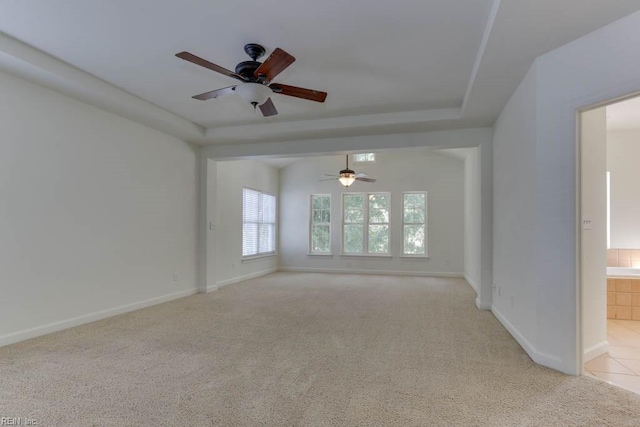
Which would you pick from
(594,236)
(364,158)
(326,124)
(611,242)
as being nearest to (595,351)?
(594,236)

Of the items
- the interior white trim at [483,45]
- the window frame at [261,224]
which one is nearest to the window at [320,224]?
the window frame at [261,224]

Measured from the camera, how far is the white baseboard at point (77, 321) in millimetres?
3300

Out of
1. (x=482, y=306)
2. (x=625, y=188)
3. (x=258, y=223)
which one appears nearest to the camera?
(x=482, y=306)

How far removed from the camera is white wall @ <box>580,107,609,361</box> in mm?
2924

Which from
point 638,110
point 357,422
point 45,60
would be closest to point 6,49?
point 45,60

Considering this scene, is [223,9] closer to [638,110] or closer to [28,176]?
[28,176]

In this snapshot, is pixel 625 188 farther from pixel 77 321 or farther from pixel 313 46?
pixel 77 321

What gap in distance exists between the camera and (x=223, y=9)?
250 cm

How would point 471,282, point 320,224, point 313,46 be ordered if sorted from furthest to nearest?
point 320,224 → point 471,282 → point 313,46

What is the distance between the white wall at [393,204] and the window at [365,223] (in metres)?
0.17

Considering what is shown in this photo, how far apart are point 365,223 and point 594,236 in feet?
19.8

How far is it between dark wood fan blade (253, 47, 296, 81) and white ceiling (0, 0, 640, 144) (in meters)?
0.34

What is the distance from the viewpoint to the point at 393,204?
8.71m

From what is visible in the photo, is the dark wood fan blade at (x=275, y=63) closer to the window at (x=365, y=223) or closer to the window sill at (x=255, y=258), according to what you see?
the window sill at (x=255, y=258)
